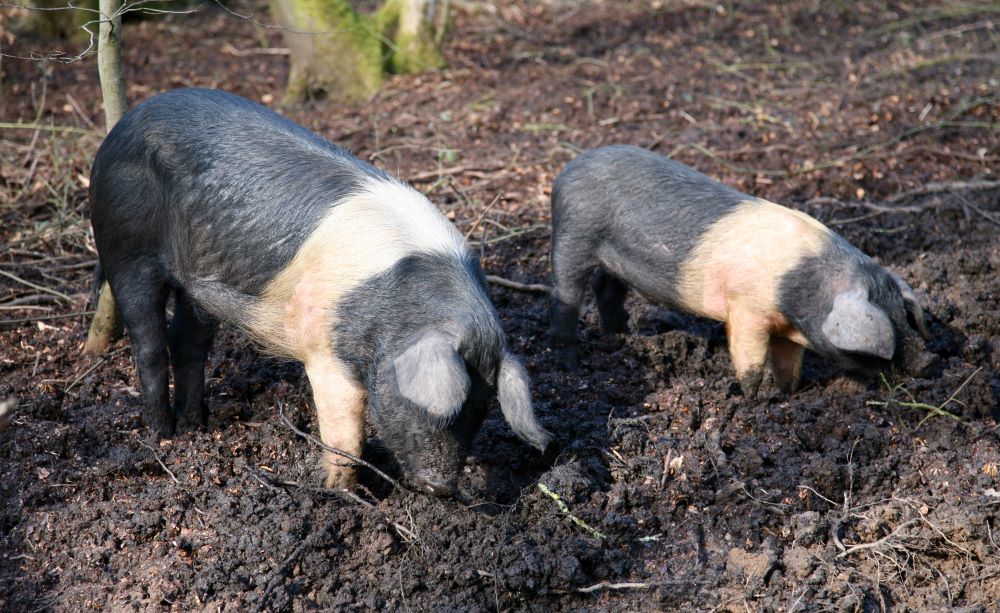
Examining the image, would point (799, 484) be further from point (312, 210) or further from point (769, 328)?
point (312, 210)

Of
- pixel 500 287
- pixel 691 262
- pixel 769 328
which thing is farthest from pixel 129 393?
pixel 769 328

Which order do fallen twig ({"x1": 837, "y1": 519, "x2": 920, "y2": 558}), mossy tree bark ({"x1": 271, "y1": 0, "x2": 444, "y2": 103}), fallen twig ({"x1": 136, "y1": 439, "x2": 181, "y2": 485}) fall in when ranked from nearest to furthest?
fallen twig ({"x1": 837, "y1": 519, "x2": 920, "y2": 558}), fallen twig ({"x1": 136, "y1": 439, "x2": 181, "y2": 485}), mossy tree bark ({"x1": 271, "y1": 0, "x2": 444, "y2": 103})

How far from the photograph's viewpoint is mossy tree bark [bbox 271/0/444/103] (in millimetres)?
8750

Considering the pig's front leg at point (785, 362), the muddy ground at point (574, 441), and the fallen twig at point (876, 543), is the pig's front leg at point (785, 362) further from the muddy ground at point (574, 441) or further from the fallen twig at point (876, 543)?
the fallen twig at point (876, 543)

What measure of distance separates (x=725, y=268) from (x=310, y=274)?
2.28 metres

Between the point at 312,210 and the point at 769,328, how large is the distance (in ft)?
8.20

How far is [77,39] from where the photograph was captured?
35.3 ft

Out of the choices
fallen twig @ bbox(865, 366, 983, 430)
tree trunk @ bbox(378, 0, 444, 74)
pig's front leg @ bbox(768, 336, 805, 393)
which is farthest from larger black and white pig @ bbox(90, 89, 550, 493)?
tree trunk @ bbox(378, 0, 444, 74)

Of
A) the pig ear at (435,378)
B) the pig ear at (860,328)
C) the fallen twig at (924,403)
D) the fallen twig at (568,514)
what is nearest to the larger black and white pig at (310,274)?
the pig ear at (435,378)

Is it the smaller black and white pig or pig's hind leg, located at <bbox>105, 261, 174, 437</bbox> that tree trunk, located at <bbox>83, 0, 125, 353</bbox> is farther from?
the smaller black and white pig

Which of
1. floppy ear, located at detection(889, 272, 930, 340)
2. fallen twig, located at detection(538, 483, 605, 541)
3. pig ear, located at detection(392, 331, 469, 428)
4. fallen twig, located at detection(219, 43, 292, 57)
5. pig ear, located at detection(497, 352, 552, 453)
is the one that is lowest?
fallen twig, located at detection(219, 43, 292, 57)

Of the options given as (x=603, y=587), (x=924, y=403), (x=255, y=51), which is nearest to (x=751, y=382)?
(x=924, y=403)

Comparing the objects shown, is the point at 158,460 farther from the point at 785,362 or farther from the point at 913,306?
the point at 913,306

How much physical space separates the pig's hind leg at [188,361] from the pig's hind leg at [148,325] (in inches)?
5.2
